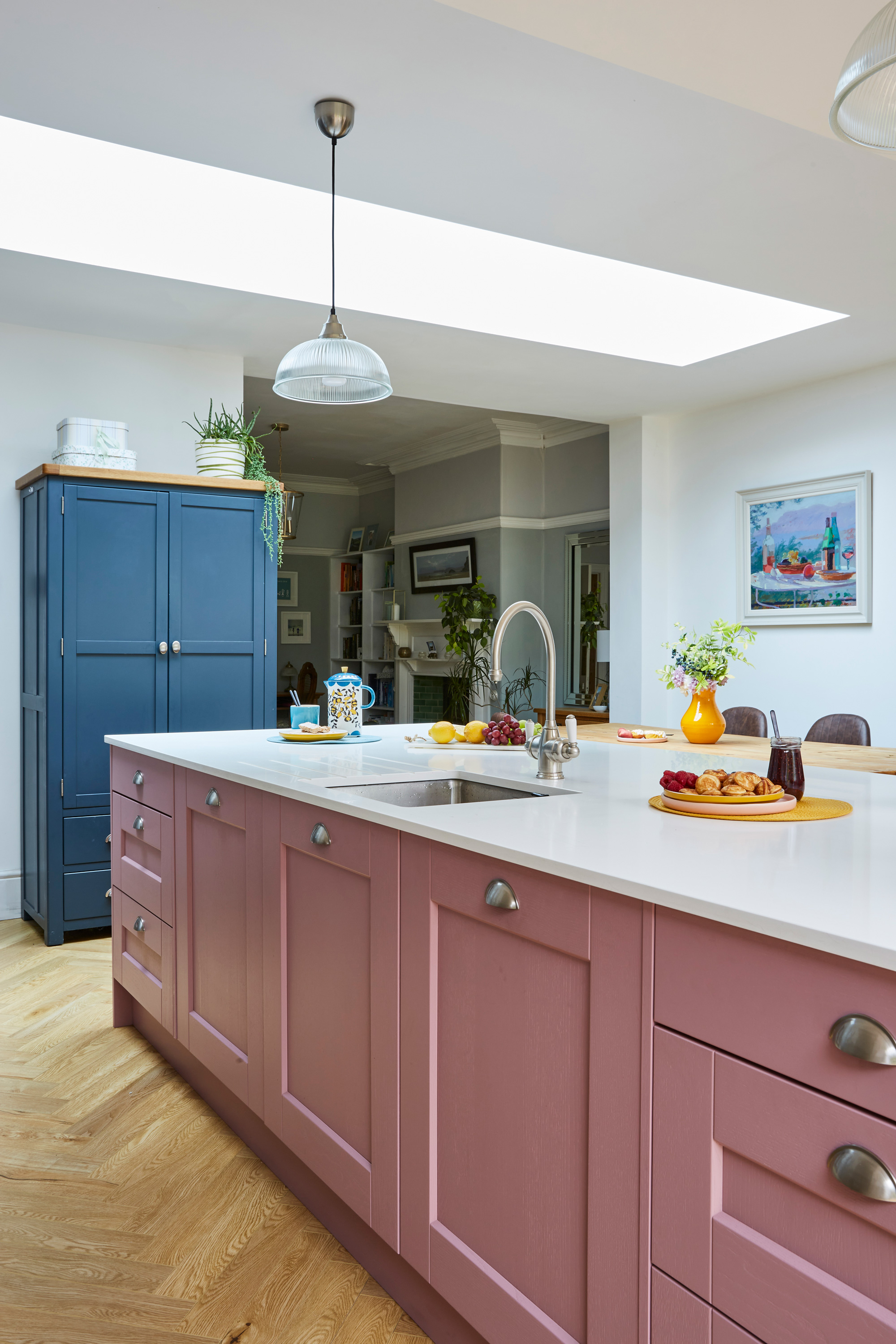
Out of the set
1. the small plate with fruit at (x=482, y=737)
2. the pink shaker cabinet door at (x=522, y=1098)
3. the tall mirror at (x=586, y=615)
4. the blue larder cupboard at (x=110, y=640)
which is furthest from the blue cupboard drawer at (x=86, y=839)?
the tall mirror at (x=586, y=615)

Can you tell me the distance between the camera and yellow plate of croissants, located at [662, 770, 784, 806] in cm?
163

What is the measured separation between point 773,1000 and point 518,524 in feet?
21.8

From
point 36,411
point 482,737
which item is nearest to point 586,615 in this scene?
point 36,411

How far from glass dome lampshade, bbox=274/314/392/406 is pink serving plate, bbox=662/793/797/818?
5.77ft

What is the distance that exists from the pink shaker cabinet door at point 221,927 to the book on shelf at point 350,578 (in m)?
6.98

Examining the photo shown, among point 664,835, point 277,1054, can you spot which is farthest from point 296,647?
point 664,835

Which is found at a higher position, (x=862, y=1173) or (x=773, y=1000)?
(x=773, y=1000)

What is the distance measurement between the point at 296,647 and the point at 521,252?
584 centimetres

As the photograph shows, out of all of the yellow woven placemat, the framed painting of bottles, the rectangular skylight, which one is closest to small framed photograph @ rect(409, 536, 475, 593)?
the framed painting of bottles

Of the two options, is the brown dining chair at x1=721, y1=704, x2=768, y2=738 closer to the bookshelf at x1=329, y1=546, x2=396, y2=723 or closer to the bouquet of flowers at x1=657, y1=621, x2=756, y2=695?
the bouquet of flowers at x1=657, y1=621, x2=756, y2=695

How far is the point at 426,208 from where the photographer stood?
325 centimetres

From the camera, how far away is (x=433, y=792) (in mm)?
2240

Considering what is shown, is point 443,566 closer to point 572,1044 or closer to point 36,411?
point 36,411

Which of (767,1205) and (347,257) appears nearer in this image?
(767,1205)
